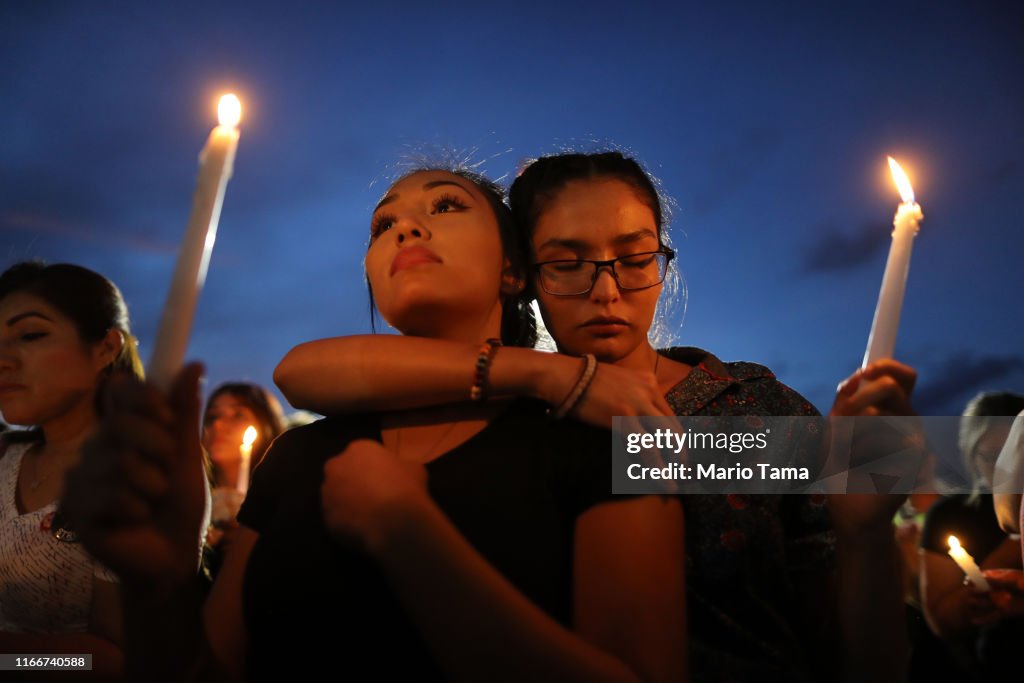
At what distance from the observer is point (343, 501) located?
1.26 metres

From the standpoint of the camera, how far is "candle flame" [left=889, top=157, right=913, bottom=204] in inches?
55.7

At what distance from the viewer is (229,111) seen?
1119mm

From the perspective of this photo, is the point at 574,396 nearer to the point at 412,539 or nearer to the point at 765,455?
the point at 412,539

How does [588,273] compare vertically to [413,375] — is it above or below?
above

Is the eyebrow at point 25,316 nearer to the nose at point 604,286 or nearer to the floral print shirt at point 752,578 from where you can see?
the nose at point 604,286

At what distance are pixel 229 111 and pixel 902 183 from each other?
56.8 inches

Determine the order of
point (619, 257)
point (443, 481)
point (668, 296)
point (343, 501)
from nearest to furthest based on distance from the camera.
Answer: point (343, 501), point (443, 481), point (619, 257), point (668, 296)

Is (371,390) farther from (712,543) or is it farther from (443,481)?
(712,543)

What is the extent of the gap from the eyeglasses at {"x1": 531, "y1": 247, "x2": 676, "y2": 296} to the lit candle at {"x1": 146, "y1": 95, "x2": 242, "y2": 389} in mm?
1249

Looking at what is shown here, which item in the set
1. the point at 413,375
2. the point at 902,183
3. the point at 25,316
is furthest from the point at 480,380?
the point at 25,316

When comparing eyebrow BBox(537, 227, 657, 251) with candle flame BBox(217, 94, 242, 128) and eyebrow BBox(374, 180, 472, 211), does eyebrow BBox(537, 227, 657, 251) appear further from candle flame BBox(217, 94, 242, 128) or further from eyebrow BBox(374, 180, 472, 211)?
candle flame BBox(217, 94, 242, 128)

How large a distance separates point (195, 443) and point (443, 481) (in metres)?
0.55

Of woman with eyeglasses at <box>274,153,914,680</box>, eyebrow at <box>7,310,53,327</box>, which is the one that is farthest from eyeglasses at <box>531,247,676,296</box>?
eyebrow at <box>7,310,53,327</box>

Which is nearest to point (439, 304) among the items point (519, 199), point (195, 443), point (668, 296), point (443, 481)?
point (443, 481)
